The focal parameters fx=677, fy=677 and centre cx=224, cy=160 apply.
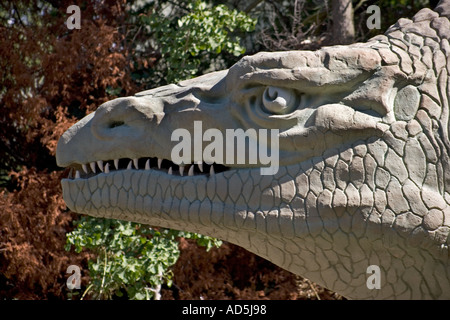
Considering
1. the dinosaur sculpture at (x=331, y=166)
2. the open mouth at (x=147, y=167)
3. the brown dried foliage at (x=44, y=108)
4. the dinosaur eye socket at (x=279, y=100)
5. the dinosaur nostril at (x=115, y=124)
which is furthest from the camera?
the brown dried foliage at (x=44, y=108)

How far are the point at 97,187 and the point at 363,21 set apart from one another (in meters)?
4.89

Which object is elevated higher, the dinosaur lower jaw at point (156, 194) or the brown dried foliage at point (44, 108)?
the brown dried foliage at point (44, 108)

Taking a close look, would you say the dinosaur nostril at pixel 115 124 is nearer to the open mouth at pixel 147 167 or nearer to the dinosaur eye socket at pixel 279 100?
the open mouth at pixel 147 167

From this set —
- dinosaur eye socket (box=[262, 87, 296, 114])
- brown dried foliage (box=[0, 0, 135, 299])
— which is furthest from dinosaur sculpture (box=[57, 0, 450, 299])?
brown dried foliage (box=[0, 0, 135, 299])

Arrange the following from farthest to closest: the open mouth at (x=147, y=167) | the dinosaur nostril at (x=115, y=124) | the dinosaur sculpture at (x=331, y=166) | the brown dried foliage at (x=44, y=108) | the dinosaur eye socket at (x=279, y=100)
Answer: the brown dried foliage at (x=44, y=108), the dinosaur nostril at (x=115, y=124), the open mouth at (x=147, y=167), the dinosaur eye socket at (x=279, y=100), the dinosaur sculpture at (x=331, y=166)

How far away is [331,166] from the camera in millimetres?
2322

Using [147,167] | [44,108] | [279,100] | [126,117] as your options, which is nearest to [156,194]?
[147,167]

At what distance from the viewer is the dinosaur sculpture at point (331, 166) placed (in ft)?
7.42

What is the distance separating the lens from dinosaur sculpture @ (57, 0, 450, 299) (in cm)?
226

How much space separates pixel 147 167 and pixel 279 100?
576mm

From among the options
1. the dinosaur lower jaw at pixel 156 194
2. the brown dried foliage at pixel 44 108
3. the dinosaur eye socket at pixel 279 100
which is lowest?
the dinosaur lower jaw at pixel 156 194

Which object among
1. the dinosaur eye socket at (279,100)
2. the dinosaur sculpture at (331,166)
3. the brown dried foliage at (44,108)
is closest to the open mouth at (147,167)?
the dinosaur sculpture at (331,166)

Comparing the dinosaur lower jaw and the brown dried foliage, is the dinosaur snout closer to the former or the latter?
the dinosaur lower jaw

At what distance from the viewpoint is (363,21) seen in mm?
6922
